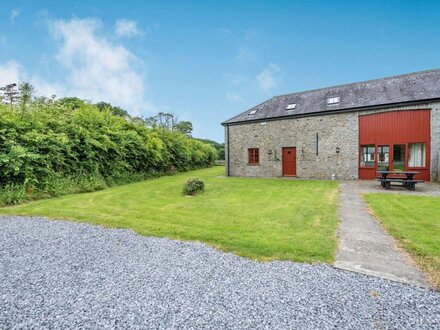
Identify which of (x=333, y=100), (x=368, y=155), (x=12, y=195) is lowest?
(x=12, y=195)

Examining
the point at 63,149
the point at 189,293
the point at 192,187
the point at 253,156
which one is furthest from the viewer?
the point at 253,156

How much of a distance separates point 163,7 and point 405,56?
1627 centimetres

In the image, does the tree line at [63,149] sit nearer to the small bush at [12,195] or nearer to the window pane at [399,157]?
the small bush at [12,195]

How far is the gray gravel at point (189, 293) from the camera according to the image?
1887mm

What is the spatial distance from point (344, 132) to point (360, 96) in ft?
8.02

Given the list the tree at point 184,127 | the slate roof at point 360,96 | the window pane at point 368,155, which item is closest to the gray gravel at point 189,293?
the window pane at point 368,155

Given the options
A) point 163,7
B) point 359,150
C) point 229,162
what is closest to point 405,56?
point 359,150

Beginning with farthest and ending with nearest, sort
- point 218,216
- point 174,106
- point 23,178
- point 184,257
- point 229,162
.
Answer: point 174,106 → point 229,162 → point 23,178 → point 218,216 → point 184,257

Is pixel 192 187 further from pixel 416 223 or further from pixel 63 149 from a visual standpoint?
pixel 416 223

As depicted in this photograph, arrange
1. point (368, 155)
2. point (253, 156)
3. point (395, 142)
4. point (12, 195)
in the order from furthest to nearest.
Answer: point (253, 156) < point (368, 155) < point (395, 142) < point (12, 195)

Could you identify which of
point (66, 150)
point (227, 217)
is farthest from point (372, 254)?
point (66, 150)

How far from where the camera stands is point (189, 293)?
229 centimetres

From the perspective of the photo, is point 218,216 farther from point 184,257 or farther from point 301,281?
point 301,281

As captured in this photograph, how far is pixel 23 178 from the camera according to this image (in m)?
7.05
